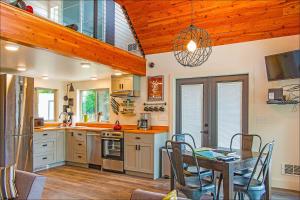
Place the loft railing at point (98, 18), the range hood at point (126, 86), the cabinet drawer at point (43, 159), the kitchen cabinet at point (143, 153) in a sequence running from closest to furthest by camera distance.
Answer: the loft railing at point (98, 18) < the kitchen cabinet at point (143, 153) < the cabinet drawer at point (43, 159) < the range hood at point (126, 86)

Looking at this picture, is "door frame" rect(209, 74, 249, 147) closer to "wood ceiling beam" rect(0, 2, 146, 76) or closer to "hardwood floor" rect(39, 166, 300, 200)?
"hardwood floor" rect(39, 166, 300, 200)

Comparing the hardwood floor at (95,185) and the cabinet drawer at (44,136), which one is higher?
the cabinet drawer at (44,136)

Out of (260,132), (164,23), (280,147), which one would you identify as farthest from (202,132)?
(164,23)

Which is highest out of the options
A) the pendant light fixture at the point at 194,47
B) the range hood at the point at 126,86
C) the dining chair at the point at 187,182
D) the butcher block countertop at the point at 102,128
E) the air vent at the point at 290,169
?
the pendant light fixture at the point at 194,47

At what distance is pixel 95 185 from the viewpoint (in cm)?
444

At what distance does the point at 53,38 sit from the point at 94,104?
3.79 meters

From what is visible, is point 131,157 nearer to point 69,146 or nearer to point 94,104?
point 69,146

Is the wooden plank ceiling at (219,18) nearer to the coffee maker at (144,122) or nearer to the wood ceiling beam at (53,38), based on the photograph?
the wood ceiling beam at (53,38)

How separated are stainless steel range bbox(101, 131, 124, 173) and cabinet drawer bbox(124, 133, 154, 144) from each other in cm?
14

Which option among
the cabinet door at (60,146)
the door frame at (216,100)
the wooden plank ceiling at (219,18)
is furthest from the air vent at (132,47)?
the cabinet door at (60,146)

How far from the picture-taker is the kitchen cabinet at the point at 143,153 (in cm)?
494

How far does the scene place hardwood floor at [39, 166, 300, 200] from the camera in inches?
154

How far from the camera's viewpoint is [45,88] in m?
7.03

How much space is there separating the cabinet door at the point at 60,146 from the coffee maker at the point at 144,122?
6.42 ft
